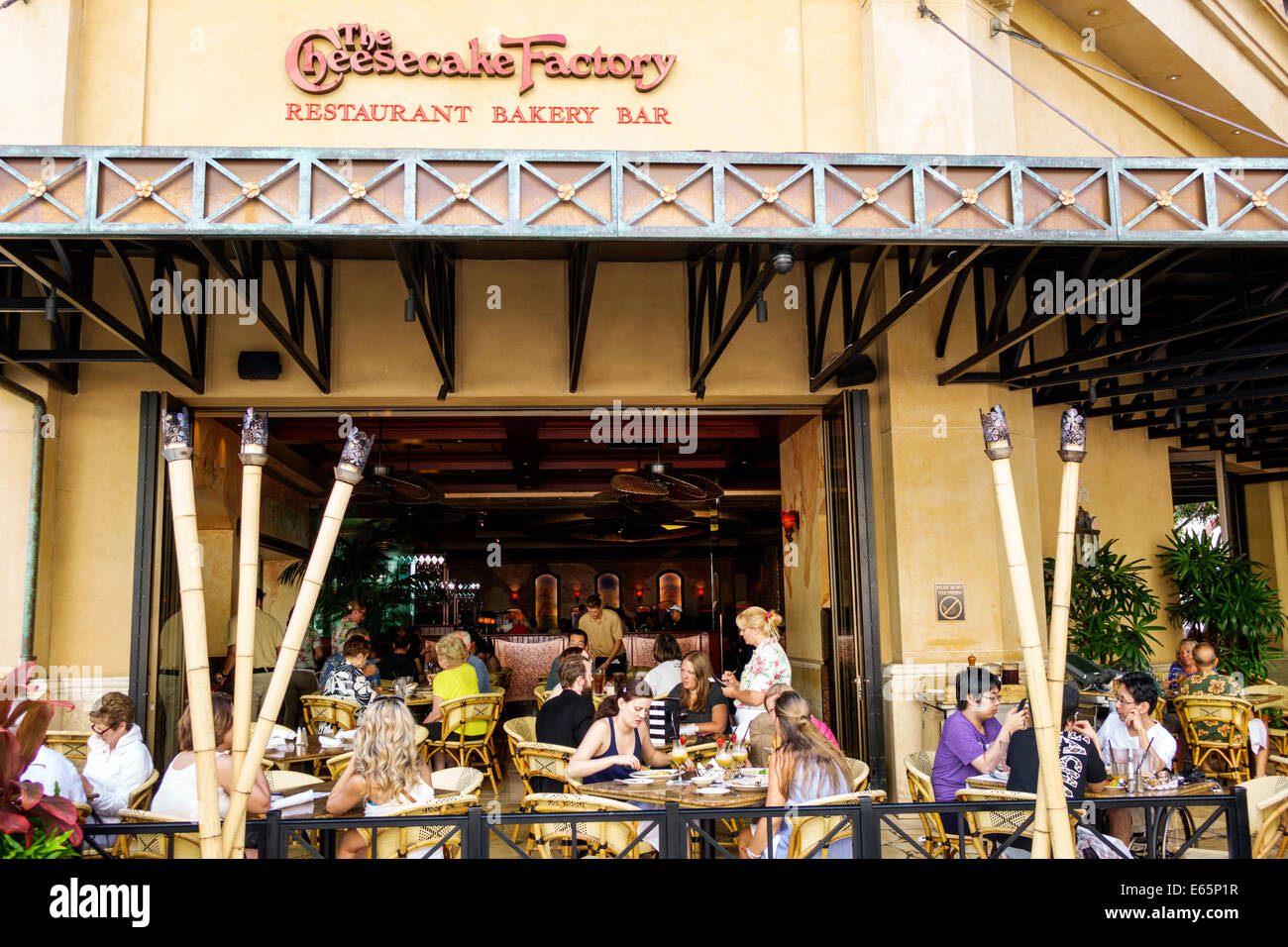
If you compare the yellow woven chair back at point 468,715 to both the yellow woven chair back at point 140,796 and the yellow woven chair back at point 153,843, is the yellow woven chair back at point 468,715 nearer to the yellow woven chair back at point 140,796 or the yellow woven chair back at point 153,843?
the yellow woven chair back at point 140,796

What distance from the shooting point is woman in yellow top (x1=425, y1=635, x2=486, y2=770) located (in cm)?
812

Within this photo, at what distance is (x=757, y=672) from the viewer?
6.73 metres

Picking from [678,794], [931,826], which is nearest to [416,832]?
[678,794]

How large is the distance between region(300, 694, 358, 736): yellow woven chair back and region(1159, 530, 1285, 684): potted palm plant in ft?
30.2

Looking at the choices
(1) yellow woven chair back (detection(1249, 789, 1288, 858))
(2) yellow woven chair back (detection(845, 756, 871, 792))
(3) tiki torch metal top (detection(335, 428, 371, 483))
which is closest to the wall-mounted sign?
(2) yellow woven chair back (detection(845, 756, 871, 792))

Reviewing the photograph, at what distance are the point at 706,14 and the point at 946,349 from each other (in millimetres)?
3264

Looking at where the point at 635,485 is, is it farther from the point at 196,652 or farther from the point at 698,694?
the point at 196,652

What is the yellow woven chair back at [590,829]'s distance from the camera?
4.29m

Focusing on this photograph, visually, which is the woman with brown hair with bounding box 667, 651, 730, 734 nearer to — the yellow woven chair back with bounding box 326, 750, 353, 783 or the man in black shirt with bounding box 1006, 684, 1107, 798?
the yellow woven chair back with bounding box 326, 750, 353, 783

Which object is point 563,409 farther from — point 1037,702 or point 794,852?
point 1037,702

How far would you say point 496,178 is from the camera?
5.38m

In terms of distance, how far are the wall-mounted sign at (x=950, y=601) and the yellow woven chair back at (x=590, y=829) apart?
394 centimetres

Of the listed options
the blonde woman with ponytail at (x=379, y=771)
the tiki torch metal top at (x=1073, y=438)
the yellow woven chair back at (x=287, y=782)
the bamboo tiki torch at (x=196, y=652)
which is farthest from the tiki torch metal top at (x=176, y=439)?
the tiki torch metal top at (x=1073, y=438)
